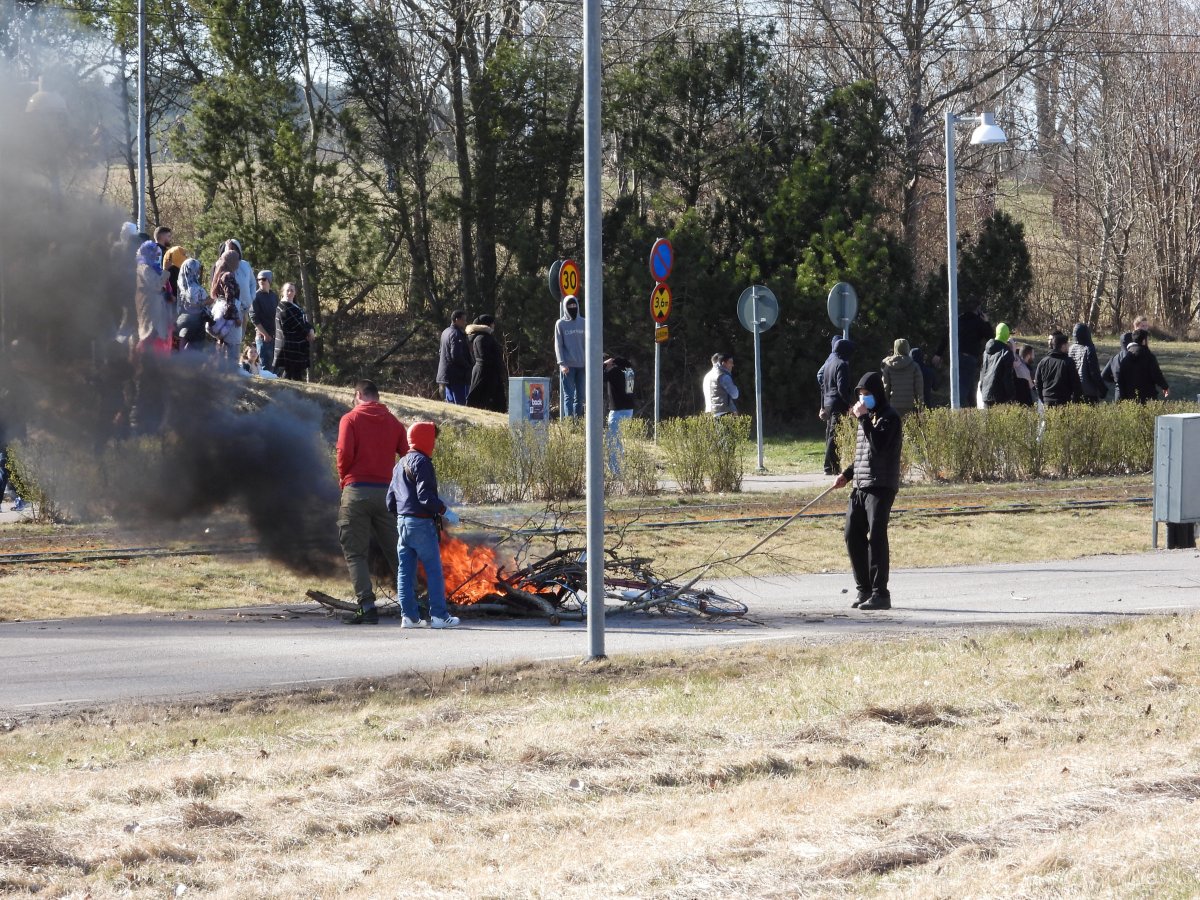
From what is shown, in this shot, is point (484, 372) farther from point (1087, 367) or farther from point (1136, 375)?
point (1136, 375)

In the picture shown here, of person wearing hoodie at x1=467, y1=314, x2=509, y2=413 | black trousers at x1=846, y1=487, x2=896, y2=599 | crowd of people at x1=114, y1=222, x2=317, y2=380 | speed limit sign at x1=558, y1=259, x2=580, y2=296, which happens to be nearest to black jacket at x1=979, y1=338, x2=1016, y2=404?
speed limit sign at x1=558, y1=259, x2=580, y2=296

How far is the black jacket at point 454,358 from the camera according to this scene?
2305cm

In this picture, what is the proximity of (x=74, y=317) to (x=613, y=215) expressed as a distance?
1881cm

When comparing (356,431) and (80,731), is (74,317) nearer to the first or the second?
(356,431)

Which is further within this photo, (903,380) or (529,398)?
(529,398)

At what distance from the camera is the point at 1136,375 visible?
22969mm

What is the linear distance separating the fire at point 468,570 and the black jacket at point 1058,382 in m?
13.0

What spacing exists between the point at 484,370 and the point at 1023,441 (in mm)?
8235

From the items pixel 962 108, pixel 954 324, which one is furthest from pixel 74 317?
pixel 962 108

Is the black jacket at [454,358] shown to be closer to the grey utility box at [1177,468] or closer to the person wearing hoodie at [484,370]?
the person wearing hoodie at [484,370]

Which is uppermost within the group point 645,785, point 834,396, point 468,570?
point 834,396

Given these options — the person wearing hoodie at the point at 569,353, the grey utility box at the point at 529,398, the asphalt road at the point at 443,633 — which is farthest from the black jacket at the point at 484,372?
the asphalt road at the point at 443,633

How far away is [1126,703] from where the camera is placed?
27.1 feet

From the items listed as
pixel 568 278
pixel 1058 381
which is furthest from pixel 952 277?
pixel 568 278
